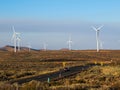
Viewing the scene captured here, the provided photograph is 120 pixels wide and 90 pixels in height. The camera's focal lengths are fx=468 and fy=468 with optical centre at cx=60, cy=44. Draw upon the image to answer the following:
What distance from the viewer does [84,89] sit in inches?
1344

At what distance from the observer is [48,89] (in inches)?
1250

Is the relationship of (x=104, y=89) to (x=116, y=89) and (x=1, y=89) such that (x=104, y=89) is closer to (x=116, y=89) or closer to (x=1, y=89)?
(x=116, y=89)

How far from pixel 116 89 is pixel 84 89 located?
2356mm

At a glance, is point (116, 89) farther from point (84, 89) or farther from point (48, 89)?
point (48, 89)

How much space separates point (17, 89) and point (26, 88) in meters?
1.11

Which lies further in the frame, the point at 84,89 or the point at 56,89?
the point at 84,89

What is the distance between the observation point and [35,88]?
32531 mm

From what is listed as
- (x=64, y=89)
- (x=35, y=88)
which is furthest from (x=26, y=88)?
(x=64, y=89)

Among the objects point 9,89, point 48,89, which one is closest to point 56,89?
point 48,89

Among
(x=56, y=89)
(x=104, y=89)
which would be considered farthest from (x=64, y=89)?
(x=104, y=89)

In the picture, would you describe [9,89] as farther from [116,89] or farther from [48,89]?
[116,89]

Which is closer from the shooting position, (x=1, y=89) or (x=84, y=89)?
(x=1, y=89)

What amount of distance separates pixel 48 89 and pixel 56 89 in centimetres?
85

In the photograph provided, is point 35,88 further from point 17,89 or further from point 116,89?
point 116,89
